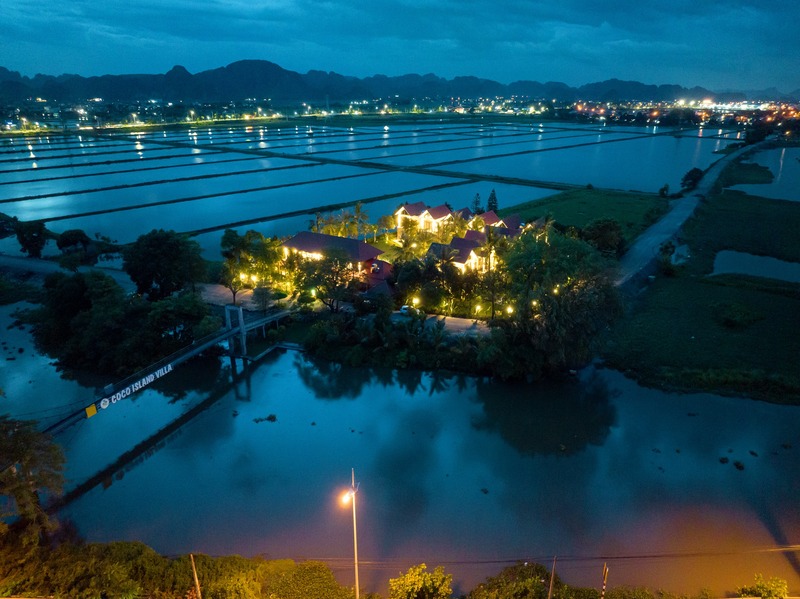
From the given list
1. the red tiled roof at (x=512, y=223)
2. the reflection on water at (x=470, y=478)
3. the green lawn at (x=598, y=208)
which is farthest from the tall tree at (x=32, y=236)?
the green lawn at (x=598, y=208)

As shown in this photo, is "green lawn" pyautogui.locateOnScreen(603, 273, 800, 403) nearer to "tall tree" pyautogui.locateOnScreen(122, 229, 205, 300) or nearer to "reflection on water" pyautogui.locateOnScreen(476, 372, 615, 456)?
"reflection on water" pyautogui.locateOnScreen(476, 372, 615, 456)

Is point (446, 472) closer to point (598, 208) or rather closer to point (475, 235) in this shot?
point (475, 235)

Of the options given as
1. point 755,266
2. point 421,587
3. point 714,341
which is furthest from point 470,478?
point 755,266

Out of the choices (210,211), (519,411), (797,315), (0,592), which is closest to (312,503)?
(0,592)

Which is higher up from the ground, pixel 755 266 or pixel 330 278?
pixel 330 278

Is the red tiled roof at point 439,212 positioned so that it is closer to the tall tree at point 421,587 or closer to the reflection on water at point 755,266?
the reflection on water at point 755,266

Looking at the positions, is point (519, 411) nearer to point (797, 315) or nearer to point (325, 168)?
point (797, 315)
